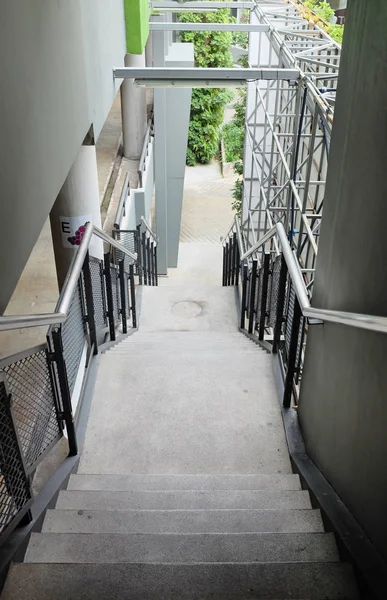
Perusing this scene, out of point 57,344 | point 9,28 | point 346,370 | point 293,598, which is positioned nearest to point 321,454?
point 346,370

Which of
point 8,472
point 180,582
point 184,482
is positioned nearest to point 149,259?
point 184,482

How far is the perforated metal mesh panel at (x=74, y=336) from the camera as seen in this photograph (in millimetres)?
3186

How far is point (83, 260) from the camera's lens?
11.9ft

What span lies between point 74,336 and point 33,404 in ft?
2.80

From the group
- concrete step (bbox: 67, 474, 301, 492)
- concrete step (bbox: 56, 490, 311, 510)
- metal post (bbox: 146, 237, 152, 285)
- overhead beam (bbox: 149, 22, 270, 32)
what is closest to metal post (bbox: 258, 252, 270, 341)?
concrete step (bbox: 67, 474, 301, 492)

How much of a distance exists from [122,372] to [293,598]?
2.37 m

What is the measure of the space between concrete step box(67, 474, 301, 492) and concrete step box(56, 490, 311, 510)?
13cm

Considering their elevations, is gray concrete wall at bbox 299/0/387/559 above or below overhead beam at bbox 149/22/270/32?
below

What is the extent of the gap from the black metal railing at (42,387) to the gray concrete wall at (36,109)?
34cm

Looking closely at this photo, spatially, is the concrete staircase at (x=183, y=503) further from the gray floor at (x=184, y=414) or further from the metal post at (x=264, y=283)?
the metal post at (x=264, y=283)

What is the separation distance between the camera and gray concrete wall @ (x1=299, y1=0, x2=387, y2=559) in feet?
6.61

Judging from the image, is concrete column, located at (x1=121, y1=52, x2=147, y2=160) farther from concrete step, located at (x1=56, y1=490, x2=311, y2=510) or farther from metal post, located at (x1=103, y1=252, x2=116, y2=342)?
concrete step, located at (x1=56, y1=490, x2=311, y2=510)

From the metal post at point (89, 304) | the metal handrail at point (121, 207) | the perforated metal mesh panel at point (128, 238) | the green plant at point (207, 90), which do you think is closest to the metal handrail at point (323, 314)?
the metal post at point (89, 304)

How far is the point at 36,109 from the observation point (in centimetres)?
336
